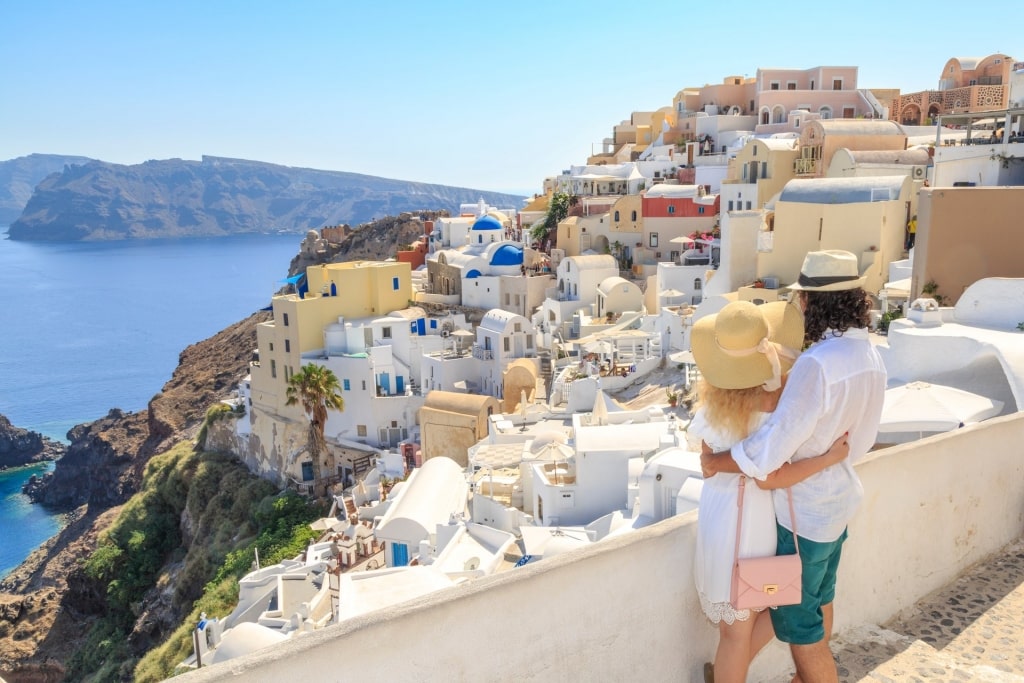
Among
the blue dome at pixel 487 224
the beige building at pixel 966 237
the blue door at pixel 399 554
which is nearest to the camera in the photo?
the beige building at pixel 966 237

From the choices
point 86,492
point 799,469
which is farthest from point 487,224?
point 799,469

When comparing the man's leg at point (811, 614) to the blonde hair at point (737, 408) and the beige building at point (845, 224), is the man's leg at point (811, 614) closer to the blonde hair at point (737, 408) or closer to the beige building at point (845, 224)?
the blonde hair at point (737, 408)

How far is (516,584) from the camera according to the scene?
343 cm

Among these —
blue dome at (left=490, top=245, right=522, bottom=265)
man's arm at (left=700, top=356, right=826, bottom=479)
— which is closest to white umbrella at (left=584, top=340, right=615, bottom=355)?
blue dome at (left=490, top=245, right=522, bottom=265)

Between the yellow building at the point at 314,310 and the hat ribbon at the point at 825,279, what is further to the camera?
the yellow building at the point at 314,310

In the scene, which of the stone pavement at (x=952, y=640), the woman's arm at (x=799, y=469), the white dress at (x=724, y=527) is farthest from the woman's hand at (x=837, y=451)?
the stone pavement at (x=952, y=640)

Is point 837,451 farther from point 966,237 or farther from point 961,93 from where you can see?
point 961,93

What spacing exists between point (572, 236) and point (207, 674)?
34.9 meters

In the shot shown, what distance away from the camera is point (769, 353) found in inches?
131

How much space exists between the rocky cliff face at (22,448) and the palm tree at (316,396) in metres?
37.3

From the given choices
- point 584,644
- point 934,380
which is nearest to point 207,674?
point 584,644

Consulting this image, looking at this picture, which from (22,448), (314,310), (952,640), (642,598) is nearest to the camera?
(642,598)

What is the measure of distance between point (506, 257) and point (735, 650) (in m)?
31.7

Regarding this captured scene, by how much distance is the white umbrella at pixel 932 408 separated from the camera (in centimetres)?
942
